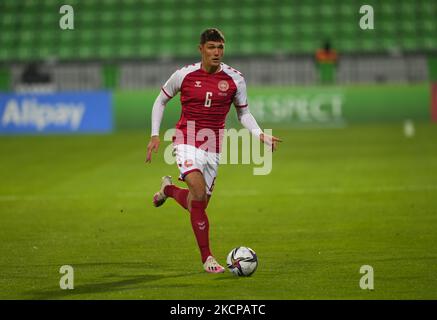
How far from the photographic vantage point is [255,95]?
28938 mm

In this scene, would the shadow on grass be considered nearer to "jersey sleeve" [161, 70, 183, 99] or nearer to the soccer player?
the soccer player

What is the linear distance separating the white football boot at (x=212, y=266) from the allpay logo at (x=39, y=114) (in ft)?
64.6

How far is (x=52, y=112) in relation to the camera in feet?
93.2

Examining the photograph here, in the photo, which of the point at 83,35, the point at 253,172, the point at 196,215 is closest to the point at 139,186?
the point at 253,172

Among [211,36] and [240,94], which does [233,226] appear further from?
[211,36]

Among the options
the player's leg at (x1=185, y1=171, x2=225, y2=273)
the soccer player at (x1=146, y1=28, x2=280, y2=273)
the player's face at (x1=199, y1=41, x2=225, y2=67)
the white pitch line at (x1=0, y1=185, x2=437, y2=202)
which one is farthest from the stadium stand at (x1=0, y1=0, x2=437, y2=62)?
the player's leg at (x1=185, y1=171, x2=225, y2=273)

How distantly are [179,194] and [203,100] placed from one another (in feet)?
3.56

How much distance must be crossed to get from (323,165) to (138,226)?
775cm

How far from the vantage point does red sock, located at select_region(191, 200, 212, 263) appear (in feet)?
30.5

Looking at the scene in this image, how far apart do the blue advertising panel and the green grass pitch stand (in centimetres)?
540

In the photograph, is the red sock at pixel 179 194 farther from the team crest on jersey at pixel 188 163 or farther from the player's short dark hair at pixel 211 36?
the player's short dark hair at pixel 211 36

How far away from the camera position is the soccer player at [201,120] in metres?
9.41

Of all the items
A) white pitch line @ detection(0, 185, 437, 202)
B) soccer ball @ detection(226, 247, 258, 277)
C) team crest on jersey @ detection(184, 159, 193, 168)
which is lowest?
white pitch line @ detection(0, 185, 437, 202)

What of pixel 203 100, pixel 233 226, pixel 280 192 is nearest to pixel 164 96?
pixel 203 100
